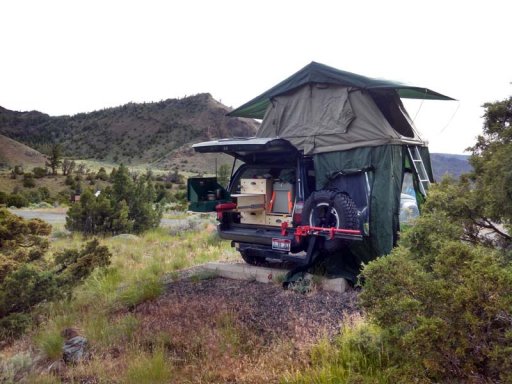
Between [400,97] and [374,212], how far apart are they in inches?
104

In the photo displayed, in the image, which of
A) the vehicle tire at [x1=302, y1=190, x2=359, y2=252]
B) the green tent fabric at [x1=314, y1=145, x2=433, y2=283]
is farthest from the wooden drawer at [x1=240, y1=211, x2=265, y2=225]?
the green tent fabric at [x1=314, y1=145, x2=433, y2=283]

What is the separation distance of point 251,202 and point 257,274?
4.05 ft

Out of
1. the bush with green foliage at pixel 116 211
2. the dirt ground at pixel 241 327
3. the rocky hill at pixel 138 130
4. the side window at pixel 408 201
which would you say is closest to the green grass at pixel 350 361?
the dirt ground at pixel 241 327

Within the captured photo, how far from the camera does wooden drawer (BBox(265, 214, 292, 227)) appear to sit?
7.91 meters

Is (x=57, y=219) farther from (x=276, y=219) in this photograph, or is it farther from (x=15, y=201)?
(x=276, y=219)

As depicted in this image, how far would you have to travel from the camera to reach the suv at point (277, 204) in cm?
696

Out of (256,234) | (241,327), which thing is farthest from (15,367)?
(256,234)

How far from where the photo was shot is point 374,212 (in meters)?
7.18

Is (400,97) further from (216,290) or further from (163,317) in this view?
(163,317)

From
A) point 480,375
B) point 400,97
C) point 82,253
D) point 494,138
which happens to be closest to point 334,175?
point 400,97

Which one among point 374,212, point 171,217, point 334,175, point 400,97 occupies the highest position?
point 400,97

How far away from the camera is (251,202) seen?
27.0 feet

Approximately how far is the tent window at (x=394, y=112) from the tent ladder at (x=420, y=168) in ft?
1.49

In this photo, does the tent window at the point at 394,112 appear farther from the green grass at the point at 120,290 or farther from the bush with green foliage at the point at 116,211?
the bush with green foliage at the point at 116,211
